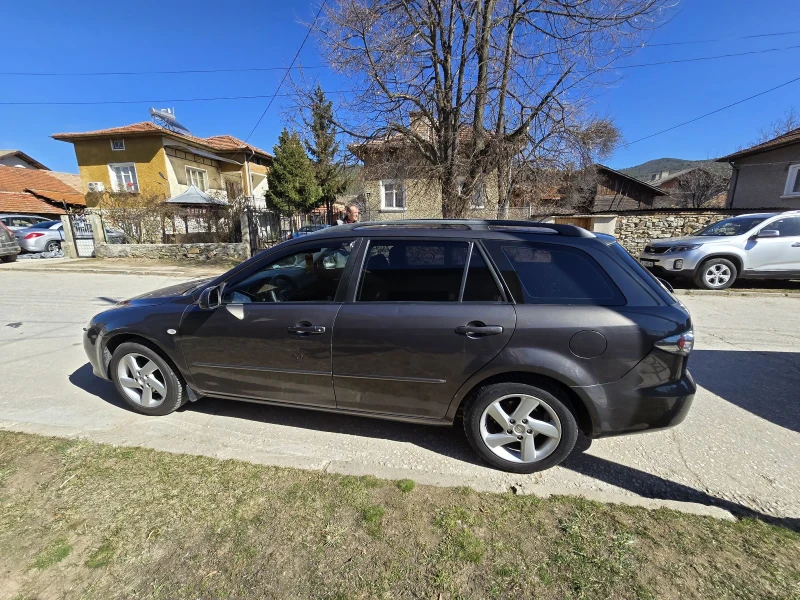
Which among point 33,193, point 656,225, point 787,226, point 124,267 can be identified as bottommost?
point 124,267

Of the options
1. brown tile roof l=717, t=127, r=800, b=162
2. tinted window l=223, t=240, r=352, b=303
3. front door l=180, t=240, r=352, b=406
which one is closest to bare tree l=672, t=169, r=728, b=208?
brown tile roof l=717, t=127, r=800, b=162

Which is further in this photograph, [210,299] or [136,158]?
[136,158]

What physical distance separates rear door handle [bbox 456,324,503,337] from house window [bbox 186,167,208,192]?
1004 inches

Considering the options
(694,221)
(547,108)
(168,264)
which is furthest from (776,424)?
(168,264)

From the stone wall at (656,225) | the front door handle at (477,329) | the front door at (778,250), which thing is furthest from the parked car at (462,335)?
the stone wall at (656,225)

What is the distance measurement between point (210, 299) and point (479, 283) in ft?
6.68

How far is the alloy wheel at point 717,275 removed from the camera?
7348mm

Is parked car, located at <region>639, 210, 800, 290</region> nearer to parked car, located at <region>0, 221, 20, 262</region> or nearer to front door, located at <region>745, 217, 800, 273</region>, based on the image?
front door, located at <region>745, 217, 800, 273</region>

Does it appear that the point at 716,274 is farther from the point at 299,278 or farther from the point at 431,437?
the point at 299,278

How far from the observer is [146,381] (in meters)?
3.04

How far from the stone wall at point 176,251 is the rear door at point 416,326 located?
12.0 metres

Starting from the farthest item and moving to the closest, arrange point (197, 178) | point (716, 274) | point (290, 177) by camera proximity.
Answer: point (197, 178), point (290, 177), point (716, 274)

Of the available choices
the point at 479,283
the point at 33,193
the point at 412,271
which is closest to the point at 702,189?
the point at 479,283

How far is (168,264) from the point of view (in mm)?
12312
